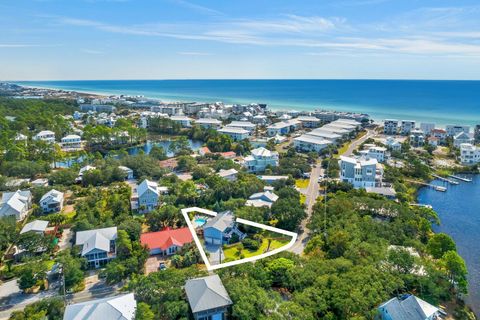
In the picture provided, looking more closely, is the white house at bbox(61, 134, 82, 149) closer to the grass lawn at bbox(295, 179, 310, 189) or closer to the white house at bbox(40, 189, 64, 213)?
the white house at bbox(40, 189, 64, 213)

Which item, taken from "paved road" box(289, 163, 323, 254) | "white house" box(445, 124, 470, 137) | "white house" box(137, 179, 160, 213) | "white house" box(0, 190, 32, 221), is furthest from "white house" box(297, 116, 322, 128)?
"white house" box(0, 190, 32, 221)

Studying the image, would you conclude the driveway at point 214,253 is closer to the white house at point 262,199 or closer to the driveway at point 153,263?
the driveway at point 153,263

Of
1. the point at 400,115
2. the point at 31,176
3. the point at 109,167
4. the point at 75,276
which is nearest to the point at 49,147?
the point at 31,176

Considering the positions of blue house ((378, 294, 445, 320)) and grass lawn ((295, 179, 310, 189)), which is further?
grass lawn ((295, 179, 310, 189))

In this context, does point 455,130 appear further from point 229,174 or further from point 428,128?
point 229,174

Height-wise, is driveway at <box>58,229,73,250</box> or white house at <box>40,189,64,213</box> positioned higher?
white house at <box>40,189,64,213</box>

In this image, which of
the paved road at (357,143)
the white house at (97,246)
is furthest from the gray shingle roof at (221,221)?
the paved road at (357,143)
